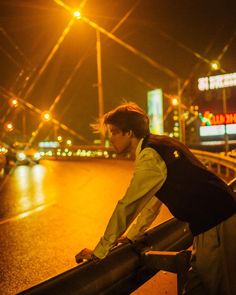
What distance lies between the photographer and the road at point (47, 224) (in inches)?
222

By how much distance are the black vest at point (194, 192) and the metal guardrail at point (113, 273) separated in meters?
0.87

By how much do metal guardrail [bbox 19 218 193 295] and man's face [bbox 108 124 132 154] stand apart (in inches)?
34.6

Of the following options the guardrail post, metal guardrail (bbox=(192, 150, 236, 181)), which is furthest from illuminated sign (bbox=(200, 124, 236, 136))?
the guardrail post

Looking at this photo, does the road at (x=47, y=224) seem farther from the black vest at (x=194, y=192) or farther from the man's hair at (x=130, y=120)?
the man's hair at (x=130, y=120)

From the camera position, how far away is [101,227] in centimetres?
804

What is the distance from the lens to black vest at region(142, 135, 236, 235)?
8.95 feet

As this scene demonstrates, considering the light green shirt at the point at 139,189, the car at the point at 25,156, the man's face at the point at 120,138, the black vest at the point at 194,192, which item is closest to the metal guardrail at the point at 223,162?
the man's face at the point at 120,138

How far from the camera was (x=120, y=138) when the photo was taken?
3.01 meters

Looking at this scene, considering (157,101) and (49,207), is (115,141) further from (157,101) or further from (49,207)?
(157,101)

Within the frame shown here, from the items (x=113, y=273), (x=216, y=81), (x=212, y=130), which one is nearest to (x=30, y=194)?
(x=113, y=273)

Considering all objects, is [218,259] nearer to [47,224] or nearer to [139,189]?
[139,189]

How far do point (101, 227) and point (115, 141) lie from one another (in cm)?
521

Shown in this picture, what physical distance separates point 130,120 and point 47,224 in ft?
19.7

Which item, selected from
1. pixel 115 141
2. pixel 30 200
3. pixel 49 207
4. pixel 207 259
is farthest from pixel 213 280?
pixel 30 200
